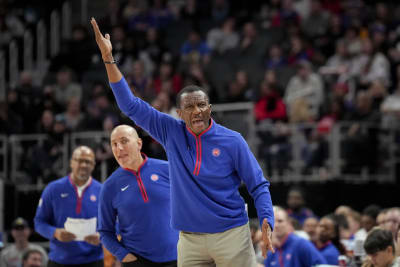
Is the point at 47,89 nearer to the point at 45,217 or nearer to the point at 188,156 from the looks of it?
the point at 45,217

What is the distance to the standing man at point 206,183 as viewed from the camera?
5191 millimetres

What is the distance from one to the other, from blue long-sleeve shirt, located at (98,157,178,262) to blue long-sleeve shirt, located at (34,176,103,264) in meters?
1.34

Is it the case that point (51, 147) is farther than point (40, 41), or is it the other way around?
point (40, 41)

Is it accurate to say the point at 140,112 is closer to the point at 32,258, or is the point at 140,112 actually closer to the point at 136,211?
the point at 136,211

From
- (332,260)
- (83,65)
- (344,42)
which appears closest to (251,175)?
(332,260)

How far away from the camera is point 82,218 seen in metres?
7.92

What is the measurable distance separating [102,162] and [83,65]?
232 inches

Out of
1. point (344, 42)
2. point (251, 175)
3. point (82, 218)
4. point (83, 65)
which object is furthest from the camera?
point (83, 65)

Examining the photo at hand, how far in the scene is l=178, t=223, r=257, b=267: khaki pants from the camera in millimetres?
5176

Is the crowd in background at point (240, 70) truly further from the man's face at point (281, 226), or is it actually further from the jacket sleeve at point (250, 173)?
the jacket sleeve at point (250, 173)

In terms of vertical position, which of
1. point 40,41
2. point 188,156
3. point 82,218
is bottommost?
point 82,218

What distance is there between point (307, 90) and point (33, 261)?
5.91 meters

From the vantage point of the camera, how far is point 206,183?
523cm

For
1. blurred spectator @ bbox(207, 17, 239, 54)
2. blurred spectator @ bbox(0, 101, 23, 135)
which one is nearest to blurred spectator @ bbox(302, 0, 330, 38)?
blurred spectator @ bbox(207, 17, 239, 54)
